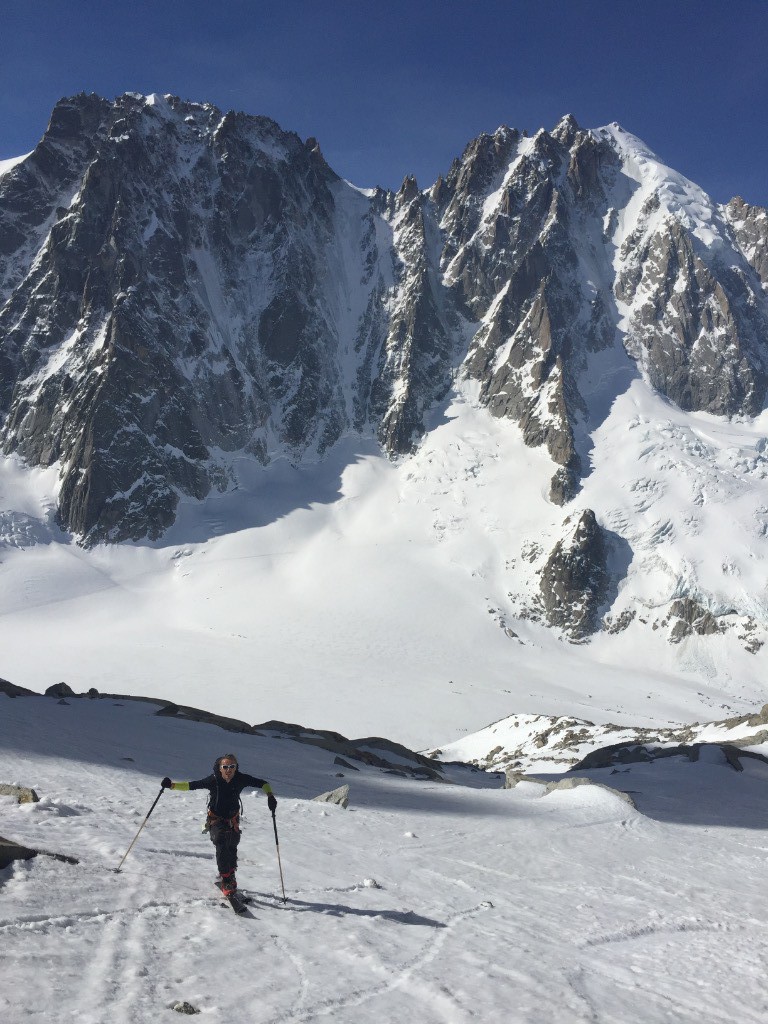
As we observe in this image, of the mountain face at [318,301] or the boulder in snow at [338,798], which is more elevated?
the mountain face at [318,301]

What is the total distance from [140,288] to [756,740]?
119 meters

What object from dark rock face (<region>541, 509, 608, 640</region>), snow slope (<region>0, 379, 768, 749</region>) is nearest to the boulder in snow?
snow slope (<region>0, 379, 768, 749</region>)

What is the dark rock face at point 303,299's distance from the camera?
116500 mm

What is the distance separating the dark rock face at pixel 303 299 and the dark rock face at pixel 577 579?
11642 mm

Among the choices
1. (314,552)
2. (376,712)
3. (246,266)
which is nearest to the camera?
(376,712)

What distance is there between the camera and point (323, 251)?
15488 centimetres

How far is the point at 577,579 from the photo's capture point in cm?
9569

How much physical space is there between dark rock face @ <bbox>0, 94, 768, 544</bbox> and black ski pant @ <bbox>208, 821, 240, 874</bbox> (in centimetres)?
10478

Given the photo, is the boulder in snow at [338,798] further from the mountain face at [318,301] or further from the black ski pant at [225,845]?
the mountain face at [318,301]

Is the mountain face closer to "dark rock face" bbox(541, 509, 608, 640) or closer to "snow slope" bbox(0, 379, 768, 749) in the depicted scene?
"dark rock face" bbox(541, 509, 608, 640)

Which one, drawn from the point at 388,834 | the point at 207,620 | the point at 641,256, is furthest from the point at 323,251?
the point at 388,834

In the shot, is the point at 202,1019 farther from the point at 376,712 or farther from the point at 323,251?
the point at 323,251

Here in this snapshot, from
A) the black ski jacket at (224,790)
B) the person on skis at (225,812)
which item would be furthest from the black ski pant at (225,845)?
the black ski jacket at (224,790)

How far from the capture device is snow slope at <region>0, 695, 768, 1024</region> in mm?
5145
